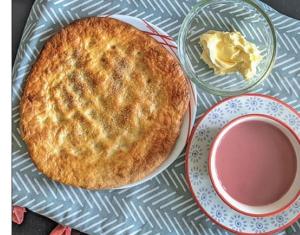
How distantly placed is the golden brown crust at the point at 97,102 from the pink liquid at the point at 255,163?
0.49ft

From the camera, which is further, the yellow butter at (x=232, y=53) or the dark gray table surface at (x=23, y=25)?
the dark gray table surface at (x=23, y=25)

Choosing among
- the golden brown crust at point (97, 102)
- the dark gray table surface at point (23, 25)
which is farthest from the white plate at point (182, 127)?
the dark gray table surface at point (23, 25)

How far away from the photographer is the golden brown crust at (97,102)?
1407 millimetres

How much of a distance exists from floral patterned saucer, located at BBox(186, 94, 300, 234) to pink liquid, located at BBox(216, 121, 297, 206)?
43mm

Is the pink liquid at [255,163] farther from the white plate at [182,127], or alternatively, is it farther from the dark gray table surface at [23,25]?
the dark gray table surface at [23,25]

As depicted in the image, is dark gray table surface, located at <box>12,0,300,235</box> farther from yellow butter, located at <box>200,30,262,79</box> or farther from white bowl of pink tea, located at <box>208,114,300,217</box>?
white bowl of pink tea, located at <box>208,114,300,217</box>

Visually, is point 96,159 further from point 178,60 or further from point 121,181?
point 178,60

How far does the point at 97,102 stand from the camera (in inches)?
56.4

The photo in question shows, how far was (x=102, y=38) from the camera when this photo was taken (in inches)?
56.1

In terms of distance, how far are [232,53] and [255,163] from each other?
23 cm

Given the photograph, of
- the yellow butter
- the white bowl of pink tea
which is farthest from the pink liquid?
the yellow butter

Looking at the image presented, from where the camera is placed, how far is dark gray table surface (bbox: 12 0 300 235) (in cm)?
147

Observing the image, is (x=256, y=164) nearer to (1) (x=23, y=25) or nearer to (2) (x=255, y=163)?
(2) (x=255, y=163)

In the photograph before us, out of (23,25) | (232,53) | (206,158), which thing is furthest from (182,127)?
(23,25)
